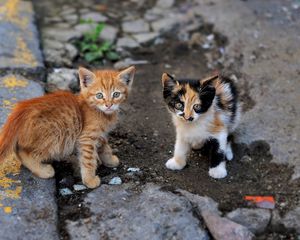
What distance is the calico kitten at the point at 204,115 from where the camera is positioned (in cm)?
430

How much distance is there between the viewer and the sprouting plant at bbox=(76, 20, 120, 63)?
21.9ft

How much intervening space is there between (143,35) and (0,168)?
11.4 feet

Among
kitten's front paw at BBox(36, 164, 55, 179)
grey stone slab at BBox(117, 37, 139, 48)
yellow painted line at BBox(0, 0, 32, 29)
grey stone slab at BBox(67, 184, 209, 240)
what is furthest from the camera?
grey stone slab at BBox(117, 37, 139, 48)

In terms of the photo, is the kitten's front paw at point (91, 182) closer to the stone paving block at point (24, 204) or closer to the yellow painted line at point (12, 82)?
the stone paving block at point (24, 204)

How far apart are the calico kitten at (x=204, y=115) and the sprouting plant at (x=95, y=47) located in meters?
2.27

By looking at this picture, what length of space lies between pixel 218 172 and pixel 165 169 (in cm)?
47

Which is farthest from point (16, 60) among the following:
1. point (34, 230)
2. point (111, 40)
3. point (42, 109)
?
point (34, 230)

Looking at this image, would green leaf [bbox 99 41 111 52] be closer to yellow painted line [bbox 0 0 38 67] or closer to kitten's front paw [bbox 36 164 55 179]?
yellow painted line [bbox 0 0 38 67]

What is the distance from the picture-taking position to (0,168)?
4.26 m

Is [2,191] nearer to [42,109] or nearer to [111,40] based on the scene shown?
[42,109]

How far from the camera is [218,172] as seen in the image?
14.9 feet

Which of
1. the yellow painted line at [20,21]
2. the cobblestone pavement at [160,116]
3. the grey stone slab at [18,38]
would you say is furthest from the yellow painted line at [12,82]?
the yellow painted line at [20,21]

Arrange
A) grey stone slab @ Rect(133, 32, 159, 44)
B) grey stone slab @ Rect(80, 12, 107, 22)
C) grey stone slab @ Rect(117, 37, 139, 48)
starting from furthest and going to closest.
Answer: grey stone slab @ Rect(80, 12, 107, 22), grey stone slab @ Rect(133, 32, 159, 44), grey stone slab @ Rect(117, 37, 139, 48)

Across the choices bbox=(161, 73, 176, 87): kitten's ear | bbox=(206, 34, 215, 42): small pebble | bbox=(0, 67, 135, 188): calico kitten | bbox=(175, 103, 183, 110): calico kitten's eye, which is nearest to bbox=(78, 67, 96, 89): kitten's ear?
bbox=(0, 67, 135, 188): calico kitten
